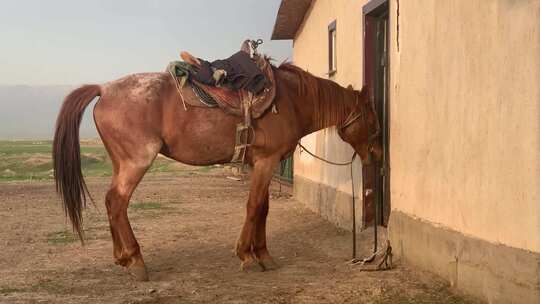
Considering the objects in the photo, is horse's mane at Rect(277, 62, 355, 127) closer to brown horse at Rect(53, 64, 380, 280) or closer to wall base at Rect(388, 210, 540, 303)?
brown horse at Rect(53, 64, 380, 280)

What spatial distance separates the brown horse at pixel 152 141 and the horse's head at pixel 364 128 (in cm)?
63

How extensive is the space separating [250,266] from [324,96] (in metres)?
2.16

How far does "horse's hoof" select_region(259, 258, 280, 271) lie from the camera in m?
6.71

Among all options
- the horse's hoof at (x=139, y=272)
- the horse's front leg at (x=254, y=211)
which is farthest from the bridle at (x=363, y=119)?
the horse's hoof at (x=139, y=272)

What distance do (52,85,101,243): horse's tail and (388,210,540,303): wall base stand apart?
11.0ft

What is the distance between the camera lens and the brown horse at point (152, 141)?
20.7 ft

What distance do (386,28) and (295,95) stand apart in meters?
1.79

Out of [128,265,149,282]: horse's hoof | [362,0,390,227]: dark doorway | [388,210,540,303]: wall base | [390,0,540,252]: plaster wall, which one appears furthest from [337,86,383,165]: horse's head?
[128,265,149,282]: horse's hoof

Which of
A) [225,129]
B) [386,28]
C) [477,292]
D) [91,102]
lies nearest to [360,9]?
[386,28]

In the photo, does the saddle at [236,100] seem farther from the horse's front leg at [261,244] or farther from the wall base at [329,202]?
the wall base at [329,202]

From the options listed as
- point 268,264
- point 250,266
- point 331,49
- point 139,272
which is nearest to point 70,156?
point 139,272

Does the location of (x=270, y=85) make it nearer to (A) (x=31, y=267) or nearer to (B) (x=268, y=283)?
(B) (x=268, y=283)

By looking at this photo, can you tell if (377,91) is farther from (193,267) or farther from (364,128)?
(193,267)

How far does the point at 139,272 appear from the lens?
6.15 m
